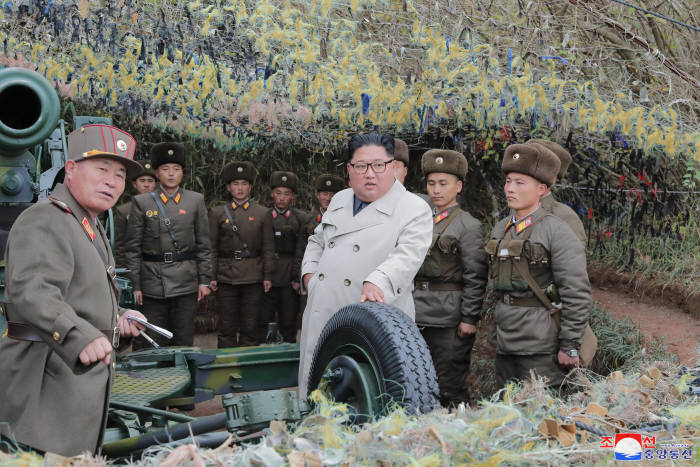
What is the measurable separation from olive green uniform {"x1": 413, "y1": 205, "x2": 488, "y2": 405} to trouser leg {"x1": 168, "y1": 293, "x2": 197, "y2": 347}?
2.25 m

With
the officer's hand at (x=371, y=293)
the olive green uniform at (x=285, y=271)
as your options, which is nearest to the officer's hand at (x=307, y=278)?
the officer's hand at (x=371, y=293)

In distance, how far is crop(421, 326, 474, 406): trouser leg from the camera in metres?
4.79

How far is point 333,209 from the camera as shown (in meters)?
3.72

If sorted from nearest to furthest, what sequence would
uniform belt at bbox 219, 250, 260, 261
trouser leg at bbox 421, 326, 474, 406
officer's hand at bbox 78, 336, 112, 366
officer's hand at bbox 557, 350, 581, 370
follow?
officer's hand at bbox 78, 336, 112, 366 → officer's hand at bbox 557, 350, 581, 370 → trouser leg at bbox 421, 326, 474, 406 → uniform belt at bbox 219, 250, 260, 261

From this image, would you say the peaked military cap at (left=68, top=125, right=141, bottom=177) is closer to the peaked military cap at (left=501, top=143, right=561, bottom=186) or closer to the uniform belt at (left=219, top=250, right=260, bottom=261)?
the peaked military cap at (left=501, top=143, right=561, bottom=186)

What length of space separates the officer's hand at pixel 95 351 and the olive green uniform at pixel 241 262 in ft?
15.5

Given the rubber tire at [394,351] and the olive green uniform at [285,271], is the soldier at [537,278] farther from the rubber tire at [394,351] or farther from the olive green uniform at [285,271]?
the olive green uniform at [285,271]

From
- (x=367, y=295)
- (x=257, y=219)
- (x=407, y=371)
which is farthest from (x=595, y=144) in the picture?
(x=407, y=371)

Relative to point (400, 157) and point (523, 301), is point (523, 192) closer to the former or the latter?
point (523, 301)

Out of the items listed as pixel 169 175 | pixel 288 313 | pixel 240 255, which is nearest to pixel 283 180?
pixel 240 255

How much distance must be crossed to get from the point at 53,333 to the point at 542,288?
2706 mm

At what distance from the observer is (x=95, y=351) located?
91.1 inches

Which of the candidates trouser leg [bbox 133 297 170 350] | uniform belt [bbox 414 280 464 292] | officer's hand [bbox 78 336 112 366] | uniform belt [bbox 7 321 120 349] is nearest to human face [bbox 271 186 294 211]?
trouser leg [bbox 133 297 170 350]

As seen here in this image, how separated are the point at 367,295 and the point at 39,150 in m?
1.86
